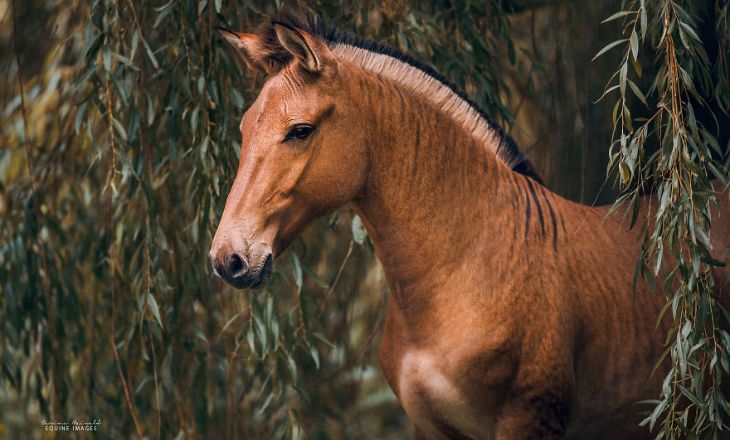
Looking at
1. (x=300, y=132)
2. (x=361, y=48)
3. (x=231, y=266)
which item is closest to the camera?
(x=231, y=266)

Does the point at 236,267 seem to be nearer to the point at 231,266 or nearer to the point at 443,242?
the point at 231,266

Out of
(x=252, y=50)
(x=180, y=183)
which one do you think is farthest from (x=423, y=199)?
(x=180, y=183)

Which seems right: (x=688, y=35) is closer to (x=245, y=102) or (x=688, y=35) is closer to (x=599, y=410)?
(x=599, y=410)

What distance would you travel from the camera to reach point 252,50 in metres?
2.92

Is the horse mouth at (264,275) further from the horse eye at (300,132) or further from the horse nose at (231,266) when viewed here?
the horse eye at (300,132)

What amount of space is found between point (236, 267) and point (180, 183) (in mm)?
1444

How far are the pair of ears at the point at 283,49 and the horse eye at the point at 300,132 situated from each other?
6.2 inches

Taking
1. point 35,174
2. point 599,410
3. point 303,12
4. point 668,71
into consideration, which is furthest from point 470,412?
point 35,174

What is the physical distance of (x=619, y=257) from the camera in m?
3.17

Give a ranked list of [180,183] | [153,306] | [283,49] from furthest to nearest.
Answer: [180,183] < [153,306] < [283,49]

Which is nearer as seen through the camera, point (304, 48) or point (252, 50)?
point (304, 48)

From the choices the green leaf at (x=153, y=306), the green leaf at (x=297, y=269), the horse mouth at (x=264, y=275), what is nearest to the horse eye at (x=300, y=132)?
the horse mouth at (x=264, y=275)

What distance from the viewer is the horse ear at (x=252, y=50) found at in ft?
9.50

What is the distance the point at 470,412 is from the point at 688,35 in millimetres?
1179
